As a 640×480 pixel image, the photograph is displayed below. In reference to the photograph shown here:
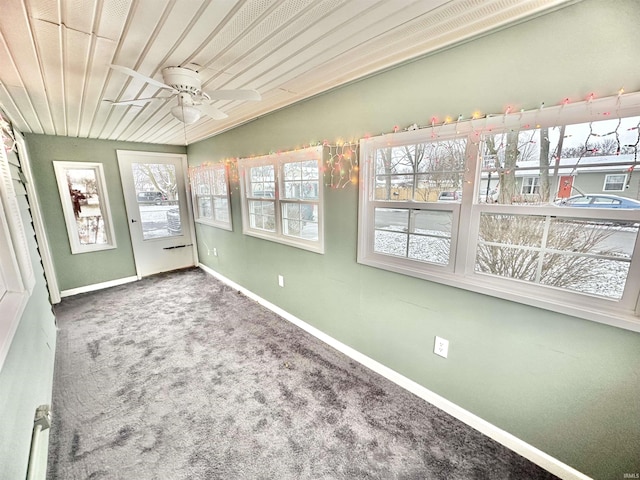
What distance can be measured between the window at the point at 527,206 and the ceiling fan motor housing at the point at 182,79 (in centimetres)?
123

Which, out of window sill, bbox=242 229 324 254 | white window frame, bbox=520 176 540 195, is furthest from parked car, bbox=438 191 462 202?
window sill, bbox=242 229 324 254

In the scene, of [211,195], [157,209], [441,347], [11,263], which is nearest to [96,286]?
[157,209]

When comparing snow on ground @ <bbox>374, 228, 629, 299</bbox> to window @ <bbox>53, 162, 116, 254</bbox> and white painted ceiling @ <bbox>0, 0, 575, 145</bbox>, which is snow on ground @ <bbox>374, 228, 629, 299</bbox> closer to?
white painted ceiling @ <bbox>0, 0, 575, 145</bbox>

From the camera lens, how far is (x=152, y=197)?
165 inches

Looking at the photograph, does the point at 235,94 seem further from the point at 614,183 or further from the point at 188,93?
the point at 614,183

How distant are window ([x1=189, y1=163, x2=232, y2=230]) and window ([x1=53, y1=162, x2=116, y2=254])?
1.23m

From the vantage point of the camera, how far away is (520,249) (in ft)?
4.35

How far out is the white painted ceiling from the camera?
1.09 metres

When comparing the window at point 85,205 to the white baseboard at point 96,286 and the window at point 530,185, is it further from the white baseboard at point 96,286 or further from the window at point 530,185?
the window at point 530,185

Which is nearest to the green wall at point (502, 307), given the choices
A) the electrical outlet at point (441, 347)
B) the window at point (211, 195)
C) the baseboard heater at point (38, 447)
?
the electrical outlet at point (441, 347)

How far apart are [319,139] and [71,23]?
150cm

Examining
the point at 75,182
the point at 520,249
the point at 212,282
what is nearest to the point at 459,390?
the point at 520,249

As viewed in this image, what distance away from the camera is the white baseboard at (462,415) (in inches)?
52.1

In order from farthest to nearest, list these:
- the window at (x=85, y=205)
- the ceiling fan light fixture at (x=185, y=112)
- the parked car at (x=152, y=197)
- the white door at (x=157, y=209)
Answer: the parked car at (x=152, y=197) → the white door at (x=157, y=209) → the window at (x=85, y=205) → the ceiling fan light fixture at (x=185, y=112)
